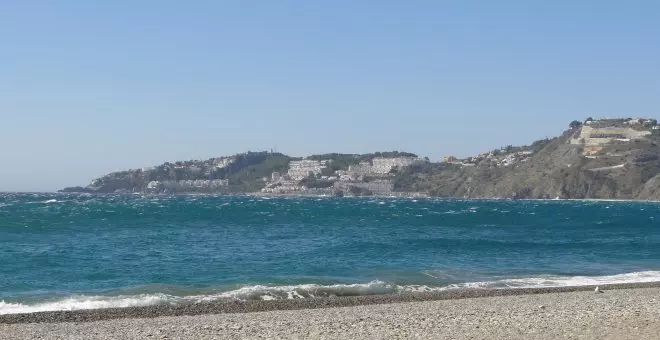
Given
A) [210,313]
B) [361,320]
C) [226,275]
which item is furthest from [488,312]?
[226,275]

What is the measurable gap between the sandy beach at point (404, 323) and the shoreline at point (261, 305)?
572 millimetres

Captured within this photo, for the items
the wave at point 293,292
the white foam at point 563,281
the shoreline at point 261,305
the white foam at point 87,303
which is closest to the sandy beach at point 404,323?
the shoreline at point 261,305

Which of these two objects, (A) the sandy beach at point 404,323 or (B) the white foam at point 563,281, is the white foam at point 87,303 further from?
(B) the white foam at point 563,281

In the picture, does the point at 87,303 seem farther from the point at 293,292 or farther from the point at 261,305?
the point at 293,292

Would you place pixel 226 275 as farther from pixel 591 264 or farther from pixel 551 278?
Result: pixel 591 264

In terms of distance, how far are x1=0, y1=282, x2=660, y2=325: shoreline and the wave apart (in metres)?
1.48

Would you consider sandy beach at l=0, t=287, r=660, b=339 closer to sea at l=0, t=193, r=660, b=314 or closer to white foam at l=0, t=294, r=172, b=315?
white foam at l=0, t=294, r=172, b=315

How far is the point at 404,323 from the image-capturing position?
1709 cm

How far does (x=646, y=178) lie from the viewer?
18525 centimetres

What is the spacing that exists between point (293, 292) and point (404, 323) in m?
9.98

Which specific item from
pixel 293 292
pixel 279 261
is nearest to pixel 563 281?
pixel 293 292

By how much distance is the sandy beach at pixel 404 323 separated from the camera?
1578cm

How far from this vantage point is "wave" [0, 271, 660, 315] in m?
24.2

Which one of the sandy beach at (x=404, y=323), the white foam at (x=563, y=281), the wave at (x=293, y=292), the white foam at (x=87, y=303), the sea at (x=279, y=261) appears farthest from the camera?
the white foam at (x=563, y=281)
